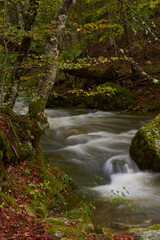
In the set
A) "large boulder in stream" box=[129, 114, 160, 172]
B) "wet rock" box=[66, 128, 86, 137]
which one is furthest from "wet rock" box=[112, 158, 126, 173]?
"wet rock" box=[66, 128, 86, 137]

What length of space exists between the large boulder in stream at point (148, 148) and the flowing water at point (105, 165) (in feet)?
0.75

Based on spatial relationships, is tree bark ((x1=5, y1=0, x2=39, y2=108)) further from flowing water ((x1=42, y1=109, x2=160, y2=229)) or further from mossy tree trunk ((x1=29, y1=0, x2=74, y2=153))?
flowing water ((x1=42, y1=109, x2=160, y2=229))

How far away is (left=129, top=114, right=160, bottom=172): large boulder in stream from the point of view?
570cm

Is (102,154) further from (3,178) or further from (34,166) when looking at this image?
(3,178)

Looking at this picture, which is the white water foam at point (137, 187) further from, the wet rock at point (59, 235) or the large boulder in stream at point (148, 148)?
the wet rock at point (59, 235)

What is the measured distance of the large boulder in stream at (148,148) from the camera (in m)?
5.70

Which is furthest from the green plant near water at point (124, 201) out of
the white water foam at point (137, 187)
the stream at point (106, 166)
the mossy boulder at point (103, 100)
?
the mossy boulder at point (103, 100)

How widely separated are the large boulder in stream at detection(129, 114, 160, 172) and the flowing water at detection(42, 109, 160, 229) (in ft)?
0.75

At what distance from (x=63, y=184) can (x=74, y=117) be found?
25.3 feet

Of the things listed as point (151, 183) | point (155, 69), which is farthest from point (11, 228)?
point (155, 69)

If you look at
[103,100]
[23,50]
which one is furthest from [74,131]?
[103,100]

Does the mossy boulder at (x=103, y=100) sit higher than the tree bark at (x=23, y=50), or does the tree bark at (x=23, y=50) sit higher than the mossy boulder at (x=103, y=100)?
the tree bark at (x=23, y=50)

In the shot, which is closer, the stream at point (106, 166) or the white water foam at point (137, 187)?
the stream at point (106, 166)

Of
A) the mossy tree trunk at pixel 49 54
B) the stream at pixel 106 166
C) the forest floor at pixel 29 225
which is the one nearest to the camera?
the forest floor at pixel 29 225
